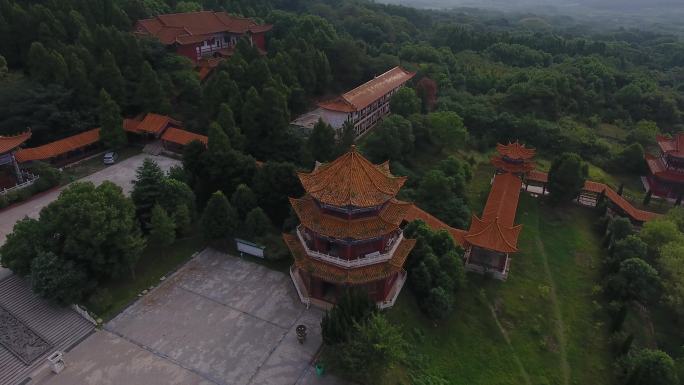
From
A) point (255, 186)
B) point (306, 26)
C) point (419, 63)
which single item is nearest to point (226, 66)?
point (255, 186)

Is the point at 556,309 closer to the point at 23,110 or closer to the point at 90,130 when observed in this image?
the point at 90,130

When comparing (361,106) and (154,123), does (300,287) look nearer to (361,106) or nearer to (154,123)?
(154,123)

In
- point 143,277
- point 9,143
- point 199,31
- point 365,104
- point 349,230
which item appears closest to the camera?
point 349,230

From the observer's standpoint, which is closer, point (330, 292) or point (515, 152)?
point (330, 292)

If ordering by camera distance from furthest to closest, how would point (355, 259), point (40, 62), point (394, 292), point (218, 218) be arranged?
point (40, 62) < point (218, 218) < point (394, 292) < point (355, 259)

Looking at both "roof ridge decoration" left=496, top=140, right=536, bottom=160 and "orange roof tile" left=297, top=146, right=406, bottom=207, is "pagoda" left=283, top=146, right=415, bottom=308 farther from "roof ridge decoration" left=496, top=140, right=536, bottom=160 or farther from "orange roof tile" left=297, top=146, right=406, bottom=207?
"roof ridge decoration" left=496, top=140, right=536, bottom=160

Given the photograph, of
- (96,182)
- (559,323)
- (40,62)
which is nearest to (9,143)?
(96,182)

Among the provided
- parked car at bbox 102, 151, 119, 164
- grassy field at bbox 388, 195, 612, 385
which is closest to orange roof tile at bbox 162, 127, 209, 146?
parked car at bbox 102, 151, 119, 164
